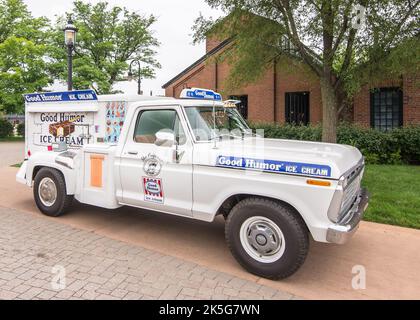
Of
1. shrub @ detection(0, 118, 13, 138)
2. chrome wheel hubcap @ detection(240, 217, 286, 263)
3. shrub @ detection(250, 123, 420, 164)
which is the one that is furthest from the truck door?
shrub @ detection(0, 118, 13, 138)

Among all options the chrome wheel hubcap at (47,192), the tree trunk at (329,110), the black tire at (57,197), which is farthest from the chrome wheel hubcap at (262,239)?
the tree trunk at (329,110)

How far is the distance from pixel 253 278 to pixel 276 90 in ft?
47.7

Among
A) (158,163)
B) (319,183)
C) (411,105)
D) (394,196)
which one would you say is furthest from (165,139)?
(411,105)

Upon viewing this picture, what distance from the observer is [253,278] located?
4.10 m

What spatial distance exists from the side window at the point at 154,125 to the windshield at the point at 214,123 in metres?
0.20

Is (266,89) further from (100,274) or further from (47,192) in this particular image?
(100,274)

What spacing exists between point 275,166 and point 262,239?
831mm

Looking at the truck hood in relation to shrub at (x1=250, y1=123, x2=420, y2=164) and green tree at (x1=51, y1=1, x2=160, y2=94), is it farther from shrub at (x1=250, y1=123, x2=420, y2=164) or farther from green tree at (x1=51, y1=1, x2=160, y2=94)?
green tree at (x1=51, y1=1, x2=160, y2=94)

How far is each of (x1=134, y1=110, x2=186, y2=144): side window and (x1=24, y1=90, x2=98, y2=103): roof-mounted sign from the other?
1365 mm

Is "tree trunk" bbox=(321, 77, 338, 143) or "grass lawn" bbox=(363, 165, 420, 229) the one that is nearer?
"grass lawn" bbox=(363, 165, 420, 229)

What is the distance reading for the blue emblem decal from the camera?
373 cm

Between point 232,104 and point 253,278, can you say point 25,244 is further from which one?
point 232,104

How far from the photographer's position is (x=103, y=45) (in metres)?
29.9
